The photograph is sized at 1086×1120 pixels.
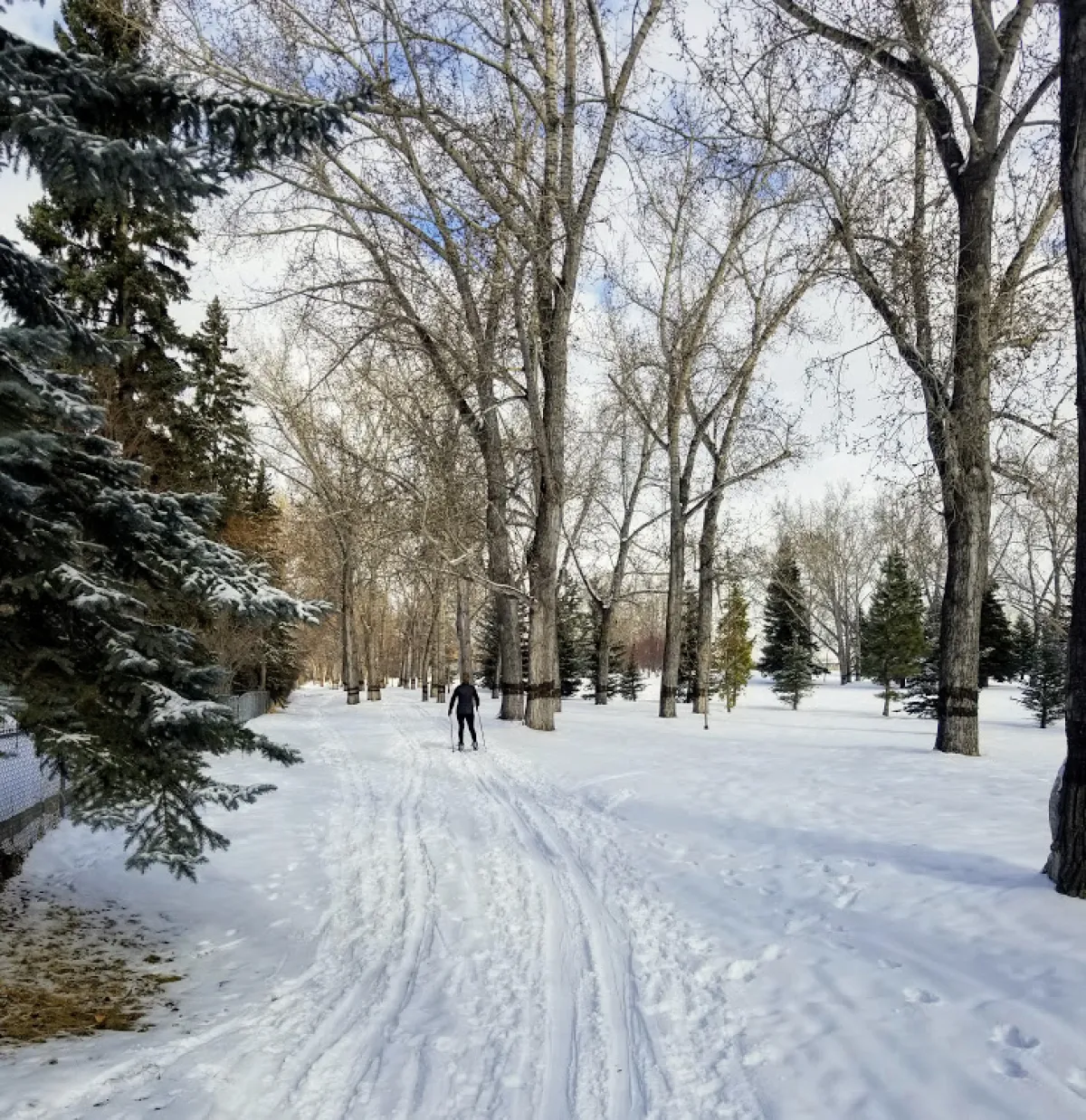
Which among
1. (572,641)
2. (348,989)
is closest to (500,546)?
(348,989)

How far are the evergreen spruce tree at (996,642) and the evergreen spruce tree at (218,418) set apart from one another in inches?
1591

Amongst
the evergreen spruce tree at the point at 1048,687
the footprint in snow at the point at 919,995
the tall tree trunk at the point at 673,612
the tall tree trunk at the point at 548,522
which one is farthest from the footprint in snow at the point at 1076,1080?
the evergreen spruce tree at the point at 1048,687

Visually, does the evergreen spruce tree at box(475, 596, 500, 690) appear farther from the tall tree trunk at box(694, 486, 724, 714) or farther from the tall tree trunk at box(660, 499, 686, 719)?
the tall tree trunk at box(660, 499, 686, 719)

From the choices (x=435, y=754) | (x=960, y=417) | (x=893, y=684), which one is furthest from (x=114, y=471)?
(x=893, y=684)

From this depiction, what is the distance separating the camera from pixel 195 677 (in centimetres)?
441

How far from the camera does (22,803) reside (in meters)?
7.70

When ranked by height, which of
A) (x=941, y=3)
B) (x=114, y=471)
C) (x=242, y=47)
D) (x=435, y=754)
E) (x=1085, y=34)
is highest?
(x=242, y=47)

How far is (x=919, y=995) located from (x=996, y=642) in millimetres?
49241

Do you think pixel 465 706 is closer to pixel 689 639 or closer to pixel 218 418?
pixel 218 418

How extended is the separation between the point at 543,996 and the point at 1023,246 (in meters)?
11.4

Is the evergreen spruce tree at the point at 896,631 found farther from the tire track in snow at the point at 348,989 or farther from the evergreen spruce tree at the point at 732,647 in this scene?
the tire track in snow at the point at 348,989

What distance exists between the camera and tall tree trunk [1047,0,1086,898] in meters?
4.80

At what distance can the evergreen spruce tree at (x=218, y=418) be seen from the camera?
63.5ft

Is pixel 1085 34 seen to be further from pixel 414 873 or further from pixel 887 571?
pixel 887 571
